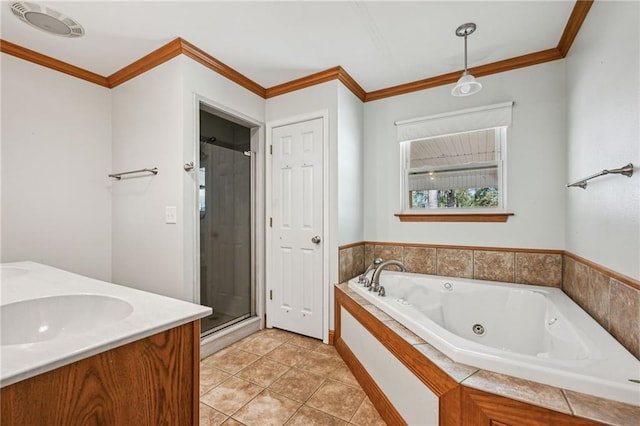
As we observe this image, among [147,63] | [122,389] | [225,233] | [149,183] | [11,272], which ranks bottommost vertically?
[122,389]

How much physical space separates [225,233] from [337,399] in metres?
1.70

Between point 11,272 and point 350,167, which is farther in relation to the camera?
point 350,167

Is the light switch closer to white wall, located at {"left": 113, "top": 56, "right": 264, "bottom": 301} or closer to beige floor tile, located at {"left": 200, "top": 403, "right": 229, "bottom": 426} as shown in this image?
white wall, located at {"left": 113, "top": 56, "right": 264, "bottom": 301}

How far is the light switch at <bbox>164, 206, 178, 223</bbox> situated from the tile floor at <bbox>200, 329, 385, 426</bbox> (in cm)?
110

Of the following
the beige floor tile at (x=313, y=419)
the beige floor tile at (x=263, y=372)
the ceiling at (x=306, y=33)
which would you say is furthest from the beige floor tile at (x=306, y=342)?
the ceiling at (x=306, y=33)

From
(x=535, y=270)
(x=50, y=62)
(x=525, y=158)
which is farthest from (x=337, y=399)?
(x=50, y=62)

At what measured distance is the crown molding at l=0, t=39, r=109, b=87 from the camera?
2086 mm

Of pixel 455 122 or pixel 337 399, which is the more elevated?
pixel 455 122

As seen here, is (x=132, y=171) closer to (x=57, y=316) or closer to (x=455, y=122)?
(x=57, y=316)

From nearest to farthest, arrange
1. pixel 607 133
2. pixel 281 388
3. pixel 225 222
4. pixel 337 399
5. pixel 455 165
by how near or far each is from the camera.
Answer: pixel 607 133
pixel 337 399
pixel 281 388
pixel 455 165
pixel 225 222

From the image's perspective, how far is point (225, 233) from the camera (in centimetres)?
276

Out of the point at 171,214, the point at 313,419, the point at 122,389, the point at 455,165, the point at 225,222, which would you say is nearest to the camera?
the point at 122,389

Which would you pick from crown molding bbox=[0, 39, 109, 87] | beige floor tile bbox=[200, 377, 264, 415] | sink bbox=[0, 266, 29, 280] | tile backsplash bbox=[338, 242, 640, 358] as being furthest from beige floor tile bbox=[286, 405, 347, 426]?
crown molding bbox=[0, 39, 109, 87]

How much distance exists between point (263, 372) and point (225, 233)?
1.28 m
